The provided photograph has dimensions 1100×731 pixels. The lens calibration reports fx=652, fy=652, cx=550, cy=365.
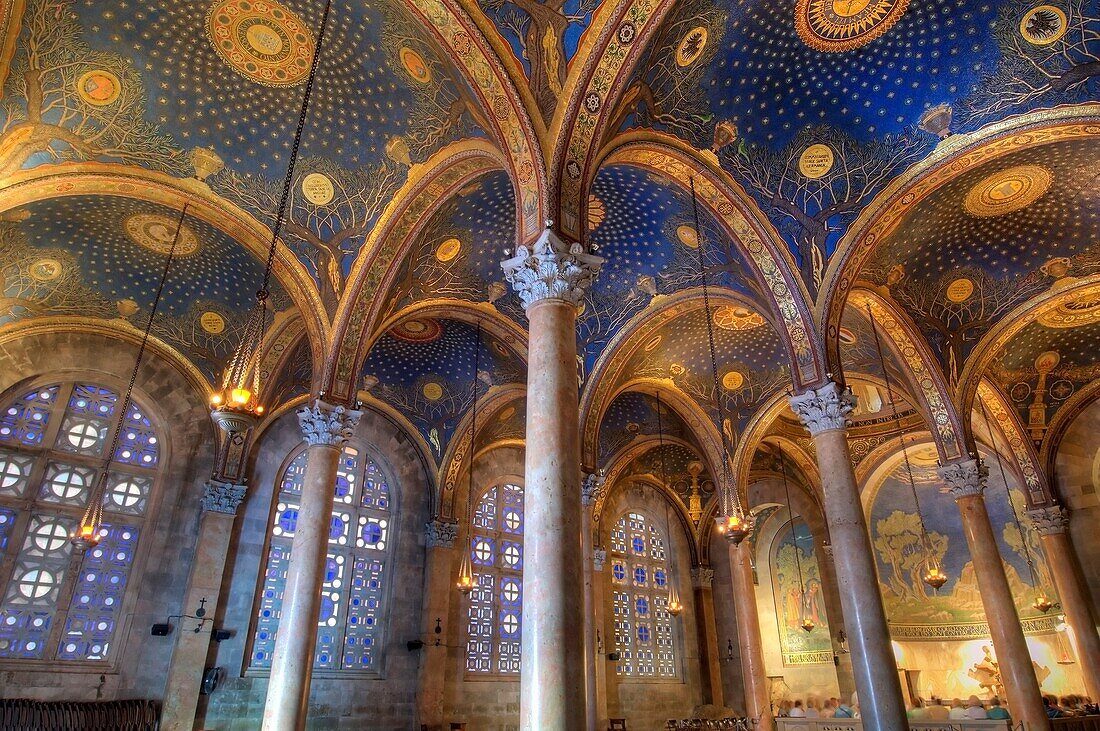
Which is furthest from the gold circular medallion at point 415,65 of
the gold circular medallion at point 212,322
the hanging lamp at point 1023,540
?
the hanging lamp at point 1023,540

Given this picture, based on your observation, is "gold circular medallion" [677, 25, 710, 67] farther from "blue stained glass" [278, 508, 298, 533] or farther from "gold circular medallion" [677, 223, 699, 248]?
"blue stained glass" [278, 508, 298, 533]

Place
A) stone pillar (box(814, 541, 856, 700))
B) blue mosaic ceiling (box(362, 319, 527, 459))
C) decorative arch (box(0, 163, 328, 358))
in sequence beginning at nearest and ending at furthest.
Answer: decorative arch (box(0, 163, 328, 358)) < blue mosaic ceiling (box(362, 319, 527, 459)) < stone pillar (box(814, 541, 856, 700))

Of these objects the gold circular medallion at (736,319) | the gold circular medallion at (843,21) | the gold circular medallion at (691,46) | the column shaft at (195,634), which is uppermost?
the gold circular medallion at (843,21)

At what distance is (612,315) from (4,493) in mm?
11154

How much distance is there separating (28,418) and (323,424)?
6.10 metres

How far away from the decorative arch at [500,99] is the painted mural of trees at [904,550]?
19037 mm

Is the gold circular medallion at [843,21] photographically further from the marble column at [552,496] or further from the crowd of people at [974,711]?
the crowd of people at [974,711]

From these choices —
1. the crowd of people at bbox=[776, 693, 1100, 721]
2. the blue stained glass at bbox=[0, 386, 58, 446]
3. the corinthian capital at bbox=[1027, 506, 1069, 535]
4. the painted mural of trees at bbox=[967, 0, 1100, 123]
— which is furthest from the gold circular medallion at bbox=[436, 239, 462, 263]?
the corinthian capital at bbox=[1027, 506, 1069, 535]

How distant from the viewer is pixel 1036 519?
1609cm

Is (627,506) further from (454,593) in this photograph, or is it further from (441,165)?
(441,165)

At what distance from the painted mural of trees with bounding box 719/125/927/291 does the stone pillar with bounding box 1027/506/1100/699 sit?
36.0 ft

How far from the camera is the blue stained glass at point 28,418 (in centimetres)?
1143

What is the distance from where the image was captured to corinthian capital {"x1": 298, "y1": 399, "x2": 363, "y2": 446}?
991 cm

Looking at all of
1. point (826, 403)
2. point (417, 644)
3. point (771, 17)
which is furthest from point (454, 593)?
point (771, 17)
